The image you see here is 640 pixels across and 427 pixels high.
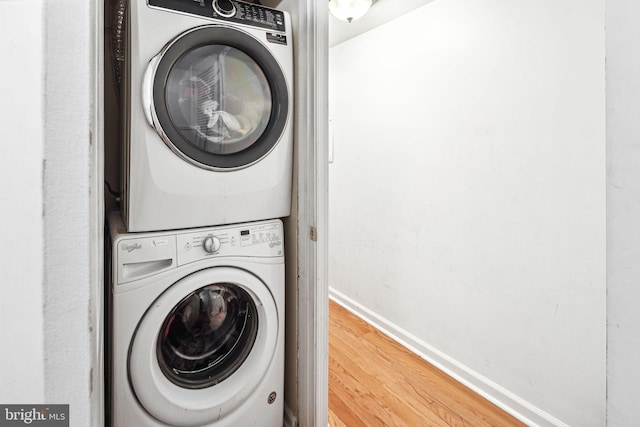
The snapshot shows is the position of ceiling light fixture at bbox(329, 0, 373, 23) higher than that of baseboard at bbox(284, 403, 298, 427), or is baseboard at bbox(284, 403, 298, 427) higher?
ceiling light fixture at bbox(329, 0, 373, 23)

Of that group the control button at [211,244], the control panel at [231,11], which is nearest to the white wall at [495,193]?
the control panel at [231,11]

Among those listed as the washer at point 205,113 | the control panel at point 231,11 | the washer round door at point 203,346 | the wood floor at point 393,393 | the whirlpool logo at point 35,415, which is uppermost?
the control panel at point 231,11

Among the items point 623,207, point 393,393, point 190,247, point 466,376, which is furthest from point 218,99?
point 466,376

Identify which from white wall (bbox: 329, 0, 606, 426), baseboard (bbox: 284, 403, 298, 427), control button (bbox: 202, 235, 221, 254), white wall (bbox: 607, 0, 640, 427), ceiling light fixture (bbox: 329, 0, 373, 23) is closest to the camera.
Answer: white wall (bbox: 607, 0, 640, 427)

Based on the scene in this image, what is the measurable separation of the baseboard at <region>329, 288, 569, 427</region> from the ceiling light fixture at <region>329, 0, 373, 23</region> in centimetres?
203

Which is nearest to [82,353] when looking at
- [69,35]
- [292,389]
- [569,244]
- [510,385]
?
[69,35]

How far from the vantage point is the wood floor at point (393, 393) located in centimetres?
159

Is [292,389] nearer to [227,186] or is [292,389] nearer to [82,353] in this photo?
[227,186]

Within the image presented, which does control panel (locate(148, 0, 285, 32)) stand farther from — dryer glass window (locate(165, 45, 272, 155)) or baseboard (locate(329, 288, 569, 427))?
baseboard (locate(329, 288, 569, 427))

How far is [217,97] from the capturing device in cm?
122

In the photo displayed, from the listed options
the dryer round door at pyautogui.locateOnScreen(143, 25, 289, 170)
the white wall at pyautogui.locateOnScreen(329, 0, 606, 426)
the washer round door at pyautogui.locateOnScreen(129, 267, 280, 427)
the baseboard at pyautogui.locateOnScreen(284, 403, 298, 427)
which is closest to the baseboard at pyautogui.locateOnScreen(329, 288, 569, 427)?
the white wall at pyautogui.locateOnScreen(329, 0, 606, 426)

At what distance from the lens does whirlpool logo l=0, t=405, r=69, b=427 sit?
1.42 feet

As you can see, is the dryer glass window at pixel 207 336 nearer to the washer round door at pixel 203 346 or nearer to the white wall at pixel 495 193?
the washer round door at pixel 203 346

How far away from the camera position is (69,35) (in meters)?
0.45
